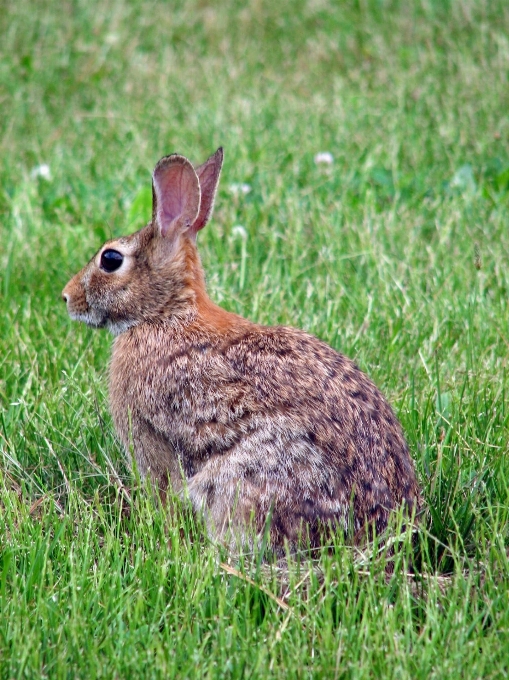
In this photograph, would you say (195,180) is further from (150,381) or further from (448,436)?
(448,436)

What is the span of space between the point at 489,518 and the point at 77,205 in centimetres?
359

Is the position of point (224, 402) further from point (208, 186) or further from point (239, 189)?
point (239, 189)

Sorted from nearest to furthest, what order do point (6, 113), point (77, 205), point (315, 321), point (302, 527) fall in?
point (302, 527) → point (315, 321) → point (77, 205) → point (6, 113)

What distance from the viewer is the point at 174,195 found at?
3.87 m

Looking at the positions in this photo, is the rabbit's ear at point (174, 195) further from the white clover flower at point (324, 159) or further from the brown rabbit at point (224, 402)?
the white clover flower at point (324, 159)

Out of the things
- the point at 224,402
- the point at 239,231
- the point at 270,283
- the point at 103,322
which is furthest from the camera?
the point at 239,231

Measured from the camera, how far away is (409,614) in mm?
2793

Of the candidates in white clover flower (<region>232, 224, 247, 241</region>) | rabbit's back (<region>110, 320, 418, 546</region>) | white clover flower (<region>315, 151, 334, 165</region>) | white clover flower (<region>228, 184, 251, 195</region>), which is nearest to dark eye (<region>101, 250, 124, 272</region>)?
rabbit's back (<region>110, 320, 418, 546</region>)

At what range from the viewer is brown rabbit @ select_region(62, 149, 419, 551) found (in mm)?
3184

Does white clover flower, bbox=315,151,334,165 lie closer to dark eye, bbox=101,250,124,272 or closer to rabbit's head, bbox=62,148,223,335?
rabbit's head, bbox=62,148,223,335

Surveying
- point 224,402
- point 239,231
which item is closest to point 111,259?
point 224,402

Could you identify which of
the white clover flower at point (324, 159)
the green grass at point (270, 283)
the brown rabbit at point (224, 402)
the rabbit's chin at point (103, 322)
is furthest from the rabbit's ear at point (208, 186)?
the white clover flower at point (324, 159)

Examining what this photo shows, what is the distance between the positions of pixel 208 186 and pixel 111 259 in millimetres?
479

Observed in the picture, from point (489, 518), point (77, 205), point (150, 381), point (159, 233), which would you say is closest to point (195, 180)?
point (159, 233)
